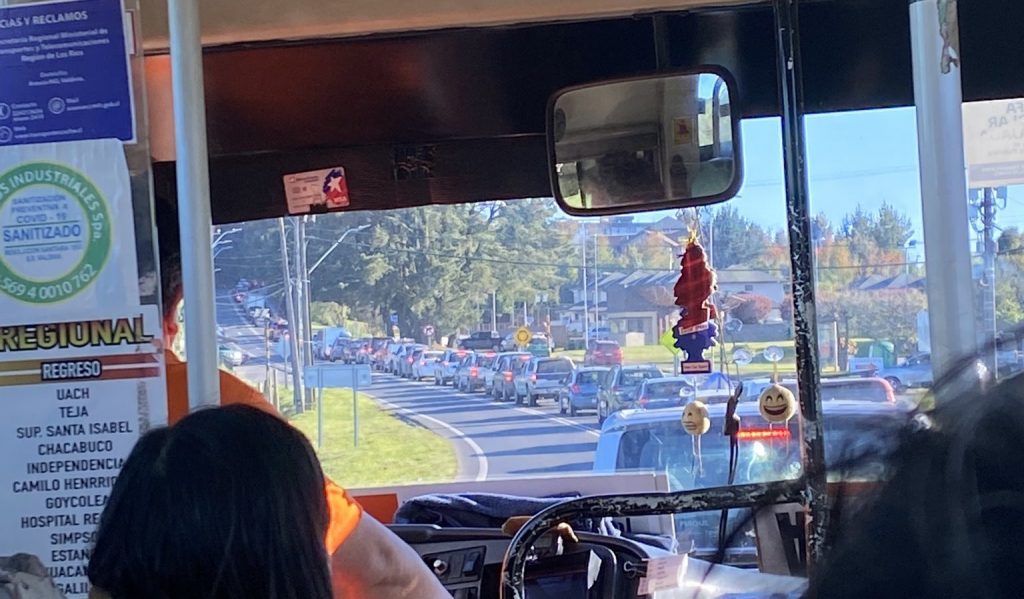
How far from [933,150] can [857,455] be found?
3.04ft

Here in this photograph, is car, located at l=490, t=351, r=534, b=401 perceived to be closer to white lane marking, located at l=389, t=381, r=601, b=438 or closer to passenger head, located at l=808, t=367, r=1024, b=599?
white lane marking, located at l=389, t=381, r=601, b=438

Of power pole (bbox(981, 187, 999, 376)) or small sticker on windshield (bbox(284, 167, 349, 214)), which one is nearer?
power pole (bbox(981, 187, 999, 376))

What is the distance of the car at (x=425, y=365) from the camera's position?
2508 millimetres

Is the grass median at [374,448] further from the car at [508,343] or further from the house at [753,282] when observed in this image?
Result: the house at [753,282]

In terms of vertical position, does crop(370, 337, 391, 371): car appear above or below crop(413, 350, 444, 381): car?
above

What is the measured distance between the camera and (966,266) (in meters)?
1.32

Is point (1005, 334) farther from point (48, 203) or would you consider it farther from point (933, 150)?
point (48, 203)

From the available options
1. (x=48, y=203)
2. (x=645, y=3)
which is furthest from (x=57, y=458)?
(x=645, y=3)

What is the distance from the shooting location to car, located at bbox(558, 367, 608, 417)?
99.8 inches

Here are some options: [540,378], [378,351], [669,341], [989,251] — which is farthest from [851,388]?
[378,351]

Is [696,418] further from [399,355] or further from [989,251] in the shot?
[989,251]

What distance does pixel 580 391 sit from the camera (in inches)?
102

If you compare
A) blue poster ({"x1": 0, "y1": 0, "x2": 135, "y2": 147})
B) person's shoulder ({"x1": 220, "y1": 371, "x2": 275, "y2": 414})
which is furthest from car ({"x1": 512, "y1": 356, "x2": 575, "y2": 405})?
blue poster ({"x1": 0, "y1": 0, "x2": 135, "y2": 147})

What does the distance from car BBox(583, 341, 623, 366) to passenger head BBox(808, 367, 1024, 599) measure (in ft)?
6.50
